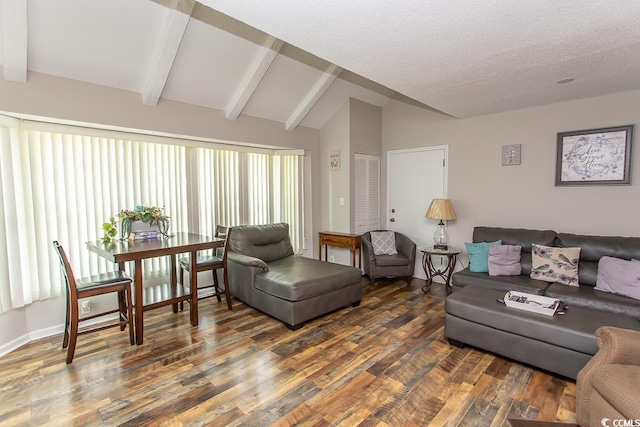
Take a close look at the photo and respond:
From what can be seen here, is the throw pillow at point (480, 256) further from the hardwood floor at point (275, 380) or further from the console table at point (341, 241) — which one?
the console table at point (341, 241)

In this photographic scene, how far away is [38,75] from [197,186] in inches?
69.2

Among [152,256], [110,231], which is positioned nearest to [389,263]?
[152,256]

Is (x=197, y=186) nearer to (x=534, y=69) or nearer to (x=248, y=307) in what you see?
(x=248, y=307)

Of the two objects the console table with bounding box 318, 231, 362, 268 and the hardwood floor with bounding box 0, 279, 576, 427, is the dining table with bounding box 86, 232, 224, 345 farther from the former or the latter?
the console table with bounding box 318, 231, 362, 268

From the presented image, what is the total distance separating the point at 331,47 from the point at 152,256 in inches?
86.0

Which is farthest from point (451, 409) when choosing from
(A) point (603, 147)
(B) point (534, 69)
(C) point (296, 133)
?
(C) point (296, 133)

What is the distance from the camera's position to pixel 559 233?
350cm

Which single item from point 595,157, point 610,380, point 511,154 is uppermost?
point 511,154

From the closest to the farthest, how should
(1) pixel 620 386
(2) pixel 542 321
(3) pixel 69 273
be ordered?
(1) pixel 620 386 < (2) pixel 542 321 < (3) pixel 69 273

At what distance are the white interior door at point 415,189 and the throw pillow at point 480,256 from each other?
102cm

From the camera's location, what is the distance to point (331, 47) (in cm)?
219

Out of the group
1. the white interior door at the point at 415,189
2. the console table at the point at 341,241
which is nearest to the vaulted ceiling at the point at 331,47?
the white interior door at the point at 415,189

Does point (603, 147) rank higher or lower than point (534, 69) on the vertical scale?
lower

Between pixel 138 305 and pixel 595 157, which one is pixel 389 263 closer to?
pixel 595 157
